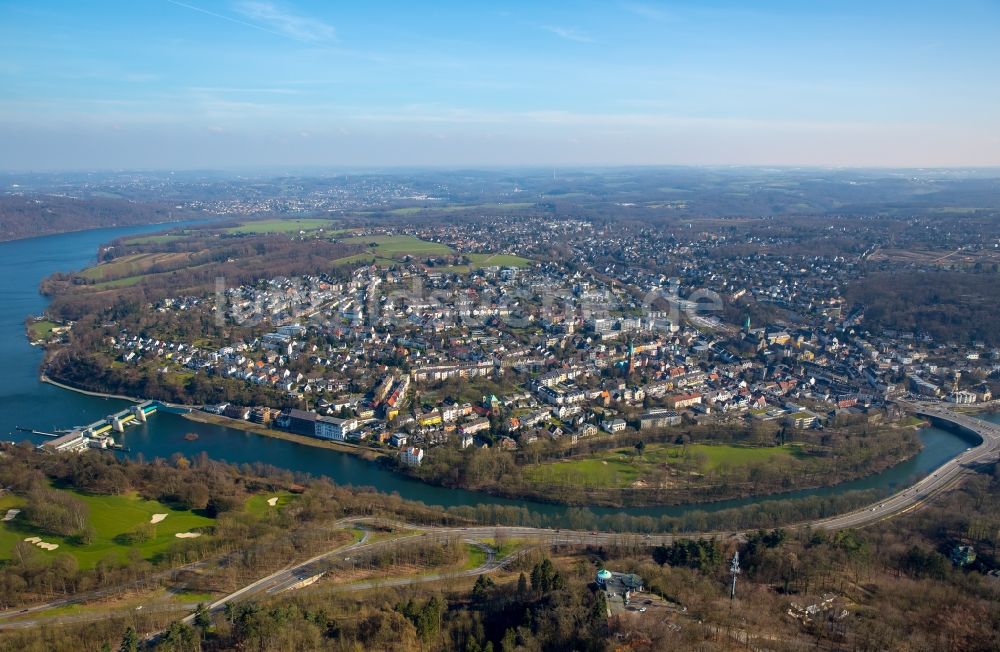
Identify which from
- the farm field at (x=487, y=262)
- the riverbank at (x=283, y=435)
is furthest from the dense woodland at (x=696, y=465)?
the farm field at (x=487, y=262)

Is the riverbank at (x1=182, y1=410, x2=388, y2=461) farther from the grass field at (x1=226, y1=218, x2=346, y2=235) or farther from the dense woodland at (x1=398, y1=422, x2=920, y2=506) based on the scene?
the grass field at (x1=226, y1=218, x2=346, y2=235)

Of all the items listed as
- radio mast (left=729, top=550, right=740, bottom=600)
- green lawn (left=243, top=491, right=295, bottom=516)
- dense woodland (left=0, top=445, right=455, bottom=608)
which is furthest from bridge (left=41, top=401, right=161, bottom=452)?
radio mast (left=729, top=550, right=740, bottom=600)

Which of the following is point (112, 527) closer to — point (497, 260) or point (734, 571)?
point (734, 571)

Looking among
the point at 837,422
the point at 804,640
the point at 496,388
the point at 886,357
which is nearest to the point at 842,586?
the point at 804,640

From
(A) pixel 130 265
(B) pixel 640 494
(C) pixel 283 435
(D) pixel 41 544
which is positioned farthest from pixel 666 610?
(A) pixel 130 265

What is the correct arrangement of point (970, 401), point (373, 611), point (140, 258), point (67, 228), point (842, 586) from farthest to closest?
point (67, 228), point (140, 258), point (970, 401), point (842, 586), point (373, 611)

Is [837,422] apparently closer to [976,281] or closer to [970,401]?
[970,401]
